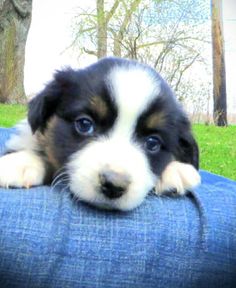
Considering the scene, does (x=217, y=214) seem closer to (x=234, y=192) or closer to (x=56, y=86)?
(x=234, y=192)

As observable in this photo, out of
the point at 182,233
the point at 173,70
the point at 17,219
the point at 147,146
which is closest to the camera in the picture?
the point at 17,219

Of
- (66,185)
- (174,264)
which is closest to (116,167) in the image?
(66,185)

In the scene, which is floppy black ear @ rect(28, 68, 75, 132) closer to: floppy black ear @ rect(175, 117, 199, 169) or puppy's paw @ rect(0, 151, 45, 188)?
puppy's paw @ rect(0, 151, 45, 188)

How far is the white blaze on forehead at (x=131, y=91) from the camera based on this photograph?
8.30 ft

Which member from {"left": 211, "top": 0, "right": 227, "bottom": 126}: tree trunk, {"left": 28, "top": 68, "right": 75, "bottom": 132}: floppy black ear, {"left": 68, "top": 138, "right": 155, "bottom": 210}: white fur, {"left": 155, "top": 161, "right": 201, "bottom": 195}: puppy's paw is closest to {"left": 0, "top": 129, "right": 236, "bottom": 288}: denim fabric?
{"left": 68, "top": 138, "right": 155, "bottom": 210}: white fur

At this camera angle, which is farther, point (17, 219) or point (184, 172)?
point (184, 172)

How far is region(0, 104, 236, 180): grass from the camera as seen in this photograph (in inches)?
267

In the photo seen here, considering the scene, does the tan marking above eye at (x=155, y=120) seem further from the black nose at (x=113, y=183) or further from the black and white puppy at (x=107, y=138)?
the black nose at (x=113, y=183)

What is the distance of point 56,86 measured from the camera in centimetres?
280

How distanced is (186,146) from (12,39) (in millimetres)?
10340

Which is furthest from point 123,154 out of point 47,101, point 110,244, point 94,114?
point 47,101

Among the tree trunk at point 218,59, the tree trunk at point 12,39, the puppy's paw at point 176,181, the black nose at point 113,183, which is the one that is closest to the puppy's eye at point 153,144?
the puppy's paw at point 176,181

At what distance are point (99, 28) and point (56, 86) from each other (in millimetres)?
11300

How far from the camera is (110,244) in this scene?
2260mm
